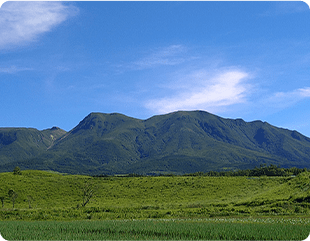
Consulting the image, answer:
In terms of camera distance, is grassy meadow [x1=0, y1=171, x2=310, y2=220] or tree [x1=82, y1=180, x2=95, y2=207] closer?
grassy meadow [x1=0, y1=171, x2=310, y2=220]

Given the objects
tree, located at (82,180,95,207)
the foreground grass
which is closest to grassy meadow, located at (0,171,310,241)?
the foreground grass

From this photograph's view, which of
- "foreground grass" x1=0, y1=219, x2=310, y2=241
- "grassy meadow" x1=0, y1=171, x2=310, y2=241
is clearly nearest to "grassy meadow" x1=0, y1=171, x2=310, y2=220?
"grassy meadow" x1=0, y1=171, x2=310, y2=241

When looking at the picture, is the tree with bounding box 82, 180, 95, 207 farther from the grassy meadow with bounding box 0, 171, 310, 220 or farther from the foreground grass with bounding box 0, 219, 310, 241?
the foreground grass with bounding box 0, 219, 310, 241

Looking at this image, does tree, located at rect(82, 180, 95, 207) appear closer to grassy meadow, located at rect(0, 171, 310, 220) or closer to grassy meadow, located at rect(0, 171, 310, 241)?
grassy meadow, located at rect(0, 171, 310, 220)

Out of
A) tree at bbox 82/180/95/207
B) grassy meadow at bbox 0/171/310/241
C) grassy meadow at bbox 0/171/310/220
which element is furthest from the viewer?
tree at bbox 82/180/95/207

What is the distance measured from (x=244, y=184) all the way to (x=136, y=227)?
6752 centimetres

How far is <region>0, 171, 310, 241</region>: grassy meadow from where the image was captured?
24.8m

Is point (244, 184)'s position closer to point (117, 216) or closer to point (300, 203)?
point (300, 203)

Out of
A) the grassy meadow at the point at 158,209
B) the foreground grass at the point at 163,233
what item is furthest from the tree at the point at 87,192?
the foreground grass at the point at 163,233

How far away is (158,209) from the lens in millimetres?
56094

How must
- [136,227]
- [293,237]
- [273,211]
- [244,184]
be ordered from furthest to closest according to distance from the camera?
[244,184]
[273,211]
[136,227]
[293,237]

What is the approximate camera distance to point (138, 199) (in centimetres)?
7706

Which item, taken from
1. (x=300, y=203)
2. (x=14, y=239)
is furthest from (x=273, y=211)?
(x=14, y=239)

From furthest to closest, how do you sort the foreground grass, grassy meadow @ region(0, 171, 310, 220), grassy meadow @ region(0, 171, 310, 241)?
Result: 1. grassy meadow @ region(0, 171, 310, 220)
2. grassy meadow @ region(0, 171, 310, 241)
3. the foreground grass
